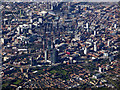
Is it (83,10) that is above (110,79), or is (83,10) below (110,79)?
above

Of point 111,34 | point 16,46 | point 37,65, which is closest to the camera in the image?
point 37,65

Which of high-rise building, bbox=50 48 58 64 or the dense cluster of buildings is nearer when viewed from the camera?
the dense cluster of buildings

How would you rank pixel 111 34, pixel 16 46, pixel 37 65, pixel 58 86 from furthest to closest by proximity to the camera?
pixel 111 34 < pixel 16 46 < pixel 37 65 < pixel 58 86

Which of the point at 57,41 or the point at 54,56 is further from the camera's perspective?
the point at 57,41

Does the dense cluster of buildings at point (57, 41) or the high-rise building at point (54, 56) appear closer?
the dense cluster of buildings at point (57, 41)

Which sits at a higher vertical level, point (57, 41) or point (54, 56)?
point (57, 41)

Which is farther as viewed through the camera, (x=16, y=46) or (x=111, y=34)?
(x=111, y=34)

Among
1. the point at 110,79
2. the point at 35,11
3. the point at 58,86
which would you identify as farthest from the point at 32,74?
the point at 35,11

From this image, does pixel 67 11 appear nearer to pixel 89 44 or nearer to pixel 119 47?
pixel 89 44
